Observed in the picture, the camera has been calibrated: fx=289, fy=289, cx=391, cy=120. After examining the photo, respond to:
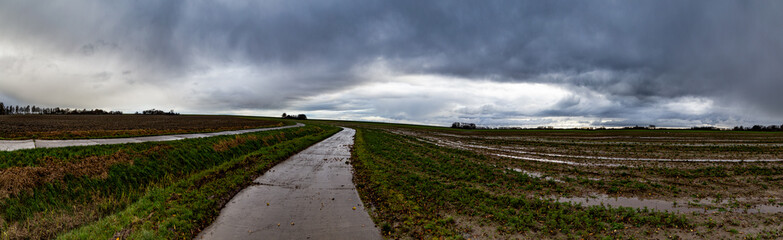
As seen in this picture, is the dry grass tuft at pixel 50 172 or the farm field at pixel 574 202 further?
the dry grass tuft at pixel 50 172

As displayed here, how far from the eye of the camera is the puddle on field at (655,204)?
10.0m

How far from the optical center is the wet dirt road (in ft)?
25.6

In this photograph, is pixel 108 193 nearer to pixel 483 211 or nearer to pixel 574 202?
pixel 483 211

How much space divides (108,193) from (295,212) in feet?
26.5

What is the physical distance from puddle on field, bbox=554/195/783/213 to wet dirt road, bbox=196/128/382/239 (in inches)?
314

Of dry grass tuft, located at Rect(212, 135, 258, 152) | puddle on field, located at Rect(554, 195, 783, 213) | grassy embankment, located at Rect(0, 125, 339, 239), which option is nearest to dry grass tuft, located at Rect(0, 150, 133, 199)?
grassy embankment, located at Rect(0, 125, 339, 239)

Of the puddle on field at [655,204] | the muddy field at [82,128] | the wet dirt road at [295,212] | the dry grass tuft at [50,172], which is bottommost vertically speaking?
the wet dirt road at [295,212]

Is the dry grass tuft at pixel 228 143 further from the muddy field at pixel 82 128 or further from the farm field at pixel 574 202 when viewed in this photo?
the muddy field at pixel 82 128

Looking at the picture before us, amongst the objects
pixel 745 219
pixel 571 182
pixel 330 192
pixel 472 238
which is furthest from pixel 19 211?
pixel 745 219

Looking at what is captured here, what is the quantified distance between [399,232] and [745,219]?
11.0m

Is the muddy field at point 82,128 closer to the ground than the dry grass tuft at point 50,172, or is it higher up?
higher up

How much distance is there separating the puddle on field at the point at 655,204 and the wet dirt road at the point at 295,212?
7968 mm

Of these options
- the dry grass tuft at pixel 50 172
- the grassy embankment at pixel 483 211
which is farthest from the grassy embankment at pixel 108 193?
the grassy embankment at pixel 483 211

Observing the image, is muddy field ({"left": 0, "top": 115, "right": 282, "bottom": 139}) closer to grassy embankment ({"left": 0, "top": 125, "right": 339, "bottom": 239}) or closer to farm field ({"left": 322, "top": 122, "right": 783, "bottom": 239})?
grassy embankment ({"left": 0, "top": 125, "right": 339, "bottom": 239})
